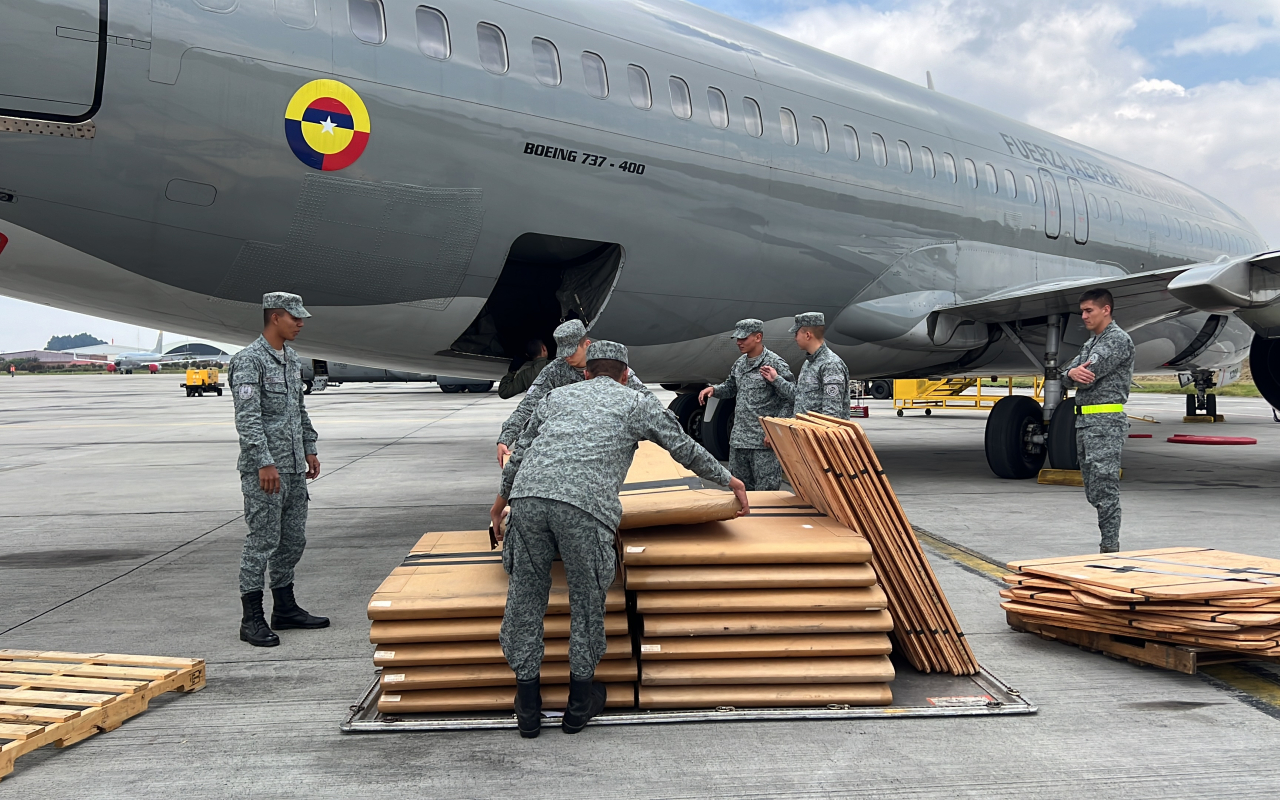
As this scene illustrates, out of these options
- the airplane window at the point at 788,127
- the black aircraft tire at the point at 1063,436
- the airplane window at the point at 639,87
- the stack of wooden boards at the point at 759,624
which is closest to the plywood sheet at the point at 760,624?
the stack of wooden boards at the point at 759,624

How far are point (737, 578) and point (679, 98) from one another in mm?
5202

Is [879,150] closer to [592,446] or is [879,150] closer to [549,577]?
[592,446]

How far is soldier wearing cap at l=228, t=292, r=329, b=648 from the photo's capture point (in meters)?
5.05

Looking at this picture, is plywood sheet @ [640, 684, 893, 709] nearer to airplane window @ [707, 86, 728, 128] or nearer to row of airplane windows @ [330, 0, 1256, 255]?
row of airplane windows @ [330, 0, 1256, 255]

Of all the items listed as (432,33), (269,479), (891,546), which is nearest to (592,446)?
(891,546)

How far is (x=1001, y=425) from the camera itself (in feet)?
37.9

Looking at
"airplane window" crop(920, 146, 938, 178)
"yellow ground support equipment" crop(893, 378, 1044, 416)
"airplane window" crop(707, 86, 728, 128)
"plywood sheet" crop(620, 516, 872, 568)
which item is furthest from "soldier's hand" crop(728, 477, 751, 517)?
"yellow ground support equipment" crop(893, 378, 1044, 416)

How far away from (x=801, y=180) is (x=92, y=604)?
6874 mm

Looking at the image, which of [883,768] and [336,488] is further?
[336,488]

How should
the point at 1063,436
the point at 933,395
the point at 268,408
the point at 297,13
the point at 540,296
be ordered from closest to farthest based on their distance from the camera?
the point at 268,408, the point at 297,13, the point at 540,296, the point at 1063,436, the point at 933,395

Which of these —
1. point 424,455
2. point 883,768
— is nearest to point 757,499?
point 883,768

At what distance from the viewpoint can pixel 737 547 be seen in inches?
161

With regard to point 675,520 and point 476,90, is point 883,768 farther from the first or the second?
point 476,90

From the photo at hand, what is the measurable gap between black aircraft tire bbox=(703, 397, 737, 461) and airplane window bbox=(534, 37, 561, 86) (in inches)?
257
